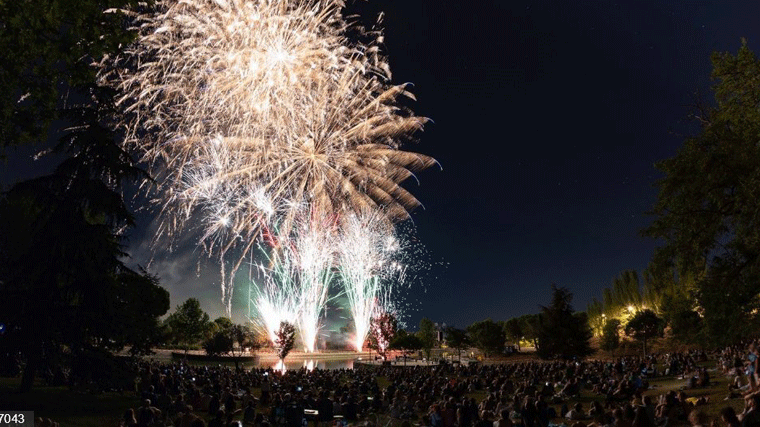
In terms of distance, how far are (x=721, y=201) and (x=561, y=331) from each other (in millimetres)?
41054

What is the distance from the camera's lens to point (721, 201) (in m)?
20.7

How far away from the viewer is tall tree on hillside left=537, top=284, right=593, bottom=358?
193ft

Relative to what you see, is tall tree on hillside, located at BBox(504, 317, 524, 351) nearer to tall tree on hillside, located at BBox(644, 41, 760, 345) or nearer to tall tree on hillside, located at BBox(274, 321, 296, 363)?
tall tree on hillside, located at BBox(274, 321, 296, 363)

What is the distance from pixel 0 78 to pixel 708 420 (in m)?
19.0

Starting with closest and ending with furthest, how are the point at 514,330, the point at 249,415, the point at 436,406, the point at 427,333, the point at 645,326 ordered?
the point at 436,406 → the point at 249,415 → the point at 645,326 → the point at 514,330 → the point at 427,333

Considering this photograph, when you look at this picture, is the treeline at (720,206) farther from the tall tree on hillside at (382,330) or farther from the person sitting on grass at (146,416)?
the tall tree on hillside at (382,330)

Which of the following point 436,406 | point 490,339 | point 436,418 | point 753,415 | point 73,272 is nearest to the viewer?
point 753,415

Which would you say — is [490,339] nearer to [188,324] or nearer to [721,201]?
[188,324]

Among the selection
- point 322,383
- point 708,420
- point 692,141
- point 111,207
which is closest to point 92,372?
point 111,207

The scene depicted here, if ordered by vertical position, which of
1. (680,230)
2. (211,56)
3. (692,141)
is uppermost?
(211,56)

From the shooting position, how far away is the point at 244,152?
41219mm

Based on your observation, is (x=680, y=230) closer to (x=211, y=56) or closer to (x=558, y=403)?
(x=558, y=403)

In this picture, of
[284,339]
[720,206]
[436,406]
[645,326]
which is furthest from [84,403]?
[645,326]

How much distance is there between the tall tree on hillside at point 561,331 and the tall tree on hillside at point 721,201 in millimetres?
36758
